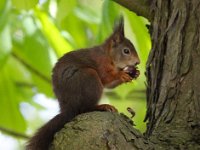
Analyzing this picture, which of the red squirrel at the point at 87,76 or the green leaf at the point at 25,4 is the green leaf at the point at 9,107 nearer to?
the red squirrel at the point at 87,76

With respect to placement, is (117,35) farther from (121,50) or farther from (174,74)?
(174,74)

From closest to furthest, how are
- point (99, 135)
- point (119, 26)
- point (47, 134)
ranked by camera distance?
1. point (99, 135)
2. point (47, 134)
3. point (119, 26)

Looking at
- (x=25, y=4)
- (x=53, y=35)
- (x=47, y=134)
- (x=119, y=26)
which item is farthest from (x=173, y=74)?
(x=53, y=35)

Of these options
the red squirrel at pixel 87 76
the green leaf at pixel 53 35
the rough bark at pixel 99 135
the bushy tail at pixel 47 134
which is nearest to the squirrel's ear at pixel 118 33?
the red squirrel at pixel 87 76

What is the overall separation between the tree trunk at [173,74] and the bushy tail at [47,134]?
4.8 inches

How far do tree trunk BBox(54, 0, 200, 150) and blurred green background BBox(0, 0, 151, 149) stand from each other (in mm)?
410

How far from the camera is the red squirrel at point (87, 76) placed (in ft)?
6.26

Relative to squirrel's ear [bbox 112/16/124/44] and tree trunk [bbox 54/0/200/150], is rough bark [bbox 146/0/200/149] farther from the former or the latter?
squirrel's ear [bbox 112/16/124/44]

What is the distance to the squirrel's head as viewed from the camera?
2727 millimetres

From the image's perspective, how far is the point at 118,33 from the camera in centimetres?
279

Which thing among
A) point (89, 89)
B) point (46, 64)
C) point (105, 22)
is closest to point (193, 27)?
point (89, 89)

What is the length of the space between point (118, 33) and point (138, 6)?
0.62 meters

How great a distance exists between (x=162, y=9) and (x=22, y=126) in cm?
93

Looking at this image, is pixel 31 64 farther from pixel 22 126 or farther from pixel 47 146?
pixel 47 146
